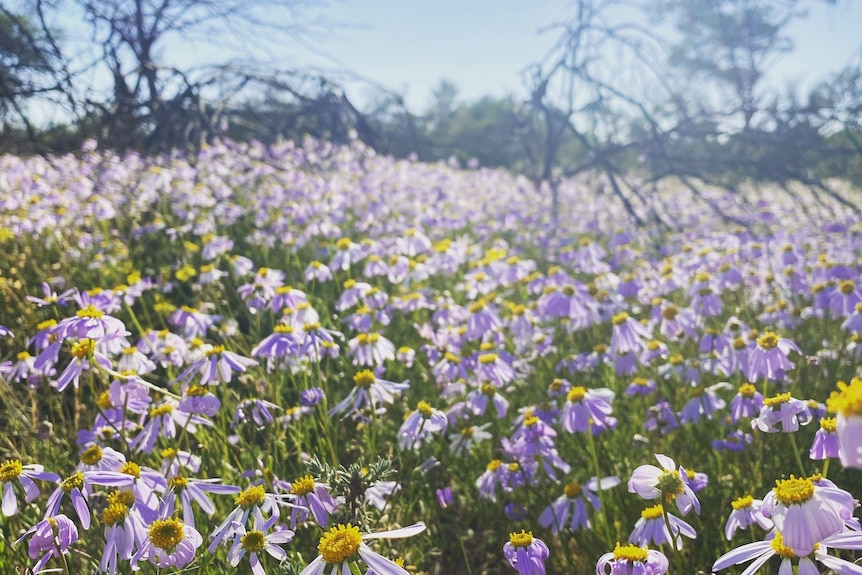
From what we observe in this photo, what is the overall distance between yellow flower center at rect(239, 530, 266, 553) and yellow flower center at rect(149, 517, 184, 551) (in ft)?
0.51

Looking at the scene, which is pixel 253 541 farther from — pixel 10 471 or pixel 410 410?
pixel 410 410

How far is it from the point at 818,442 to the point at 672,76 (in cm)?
532

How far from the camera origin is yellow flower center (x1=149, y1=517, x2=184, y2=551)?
1.46 metres

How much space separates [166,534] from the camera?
1.47m

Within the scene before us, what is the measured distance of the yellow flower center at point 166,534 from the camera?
1460 mm

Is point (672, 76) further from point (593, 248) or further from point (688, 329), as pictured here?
point (688, 329)

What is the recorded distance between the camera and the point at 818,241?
528 centimetres

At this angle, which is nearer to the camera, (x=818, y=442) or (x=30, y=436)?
(x=818, y=442)

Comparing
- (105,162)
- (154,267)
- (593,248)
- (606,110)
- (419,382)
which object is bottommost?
(419,382)

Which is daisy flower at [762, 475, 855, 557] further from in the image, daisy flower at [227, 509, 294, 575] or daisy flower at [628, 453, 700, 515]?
daisy flower at [227, 509, 294, 575]

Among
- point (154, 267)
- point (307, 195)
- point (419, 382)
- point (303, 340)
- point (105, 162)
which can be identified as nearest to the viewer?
point (303, 340)

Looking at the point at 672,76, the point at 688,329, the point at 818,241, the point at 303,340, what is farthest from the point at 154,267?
the point at 818,241

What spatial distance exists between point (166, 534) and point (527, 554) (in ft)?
2.92

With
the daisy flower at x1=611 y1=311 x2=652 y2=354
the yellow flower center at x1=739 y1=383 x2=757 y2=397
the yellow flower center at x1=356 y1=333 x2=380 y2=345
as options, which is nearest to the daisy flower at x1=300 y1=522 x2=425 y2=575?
the yellow flower center at x1=739 y1=383 x2=757 y2=397
